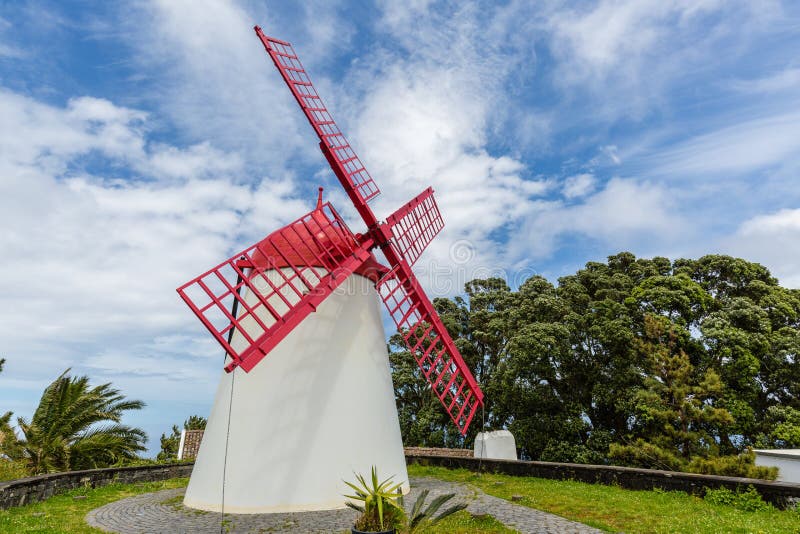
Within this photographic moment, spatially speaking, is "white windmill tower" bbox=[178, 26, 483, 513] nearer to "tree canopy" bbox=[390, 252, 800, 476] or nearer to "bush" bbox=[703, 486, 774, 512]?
"bush" bbox=[703, 486, 774, 512]

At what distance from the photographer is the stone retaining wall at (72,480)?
7.95 m

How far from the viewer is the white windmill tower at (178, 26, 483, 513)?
7805 mm

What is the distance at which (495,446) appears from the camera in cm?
1395

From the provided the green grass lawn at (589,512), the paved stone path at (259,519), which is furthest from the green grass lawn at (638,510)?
the paved stone path at (259,519)

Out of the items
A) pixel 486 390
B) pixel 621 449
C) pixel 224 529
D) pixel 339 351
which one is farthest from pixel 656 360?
pixel 224 529

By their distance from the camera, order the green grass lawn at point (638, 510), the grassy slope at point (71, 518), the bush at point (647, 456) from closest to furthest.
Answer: the green grass lawn at point (638, 510), the grassy slope at point (71, 518), the bush at point (647, 456)

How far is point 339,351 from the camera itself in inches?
347

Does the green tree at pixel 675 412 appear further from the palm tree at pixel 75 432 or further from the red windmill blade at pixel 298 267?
the palm tree at pixel 75 432

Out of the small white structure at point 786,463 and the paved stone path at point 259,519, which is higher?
the small white structure at point 786,463

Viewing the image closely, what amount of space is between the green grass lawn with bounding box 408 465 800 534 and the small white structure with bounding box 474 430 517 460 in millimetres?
3264

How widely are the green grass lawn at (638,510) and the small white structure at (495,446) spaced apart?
3264 millimetres

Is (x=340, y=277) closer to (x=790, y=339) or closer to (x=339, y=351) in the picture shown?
(x=339, y=351)

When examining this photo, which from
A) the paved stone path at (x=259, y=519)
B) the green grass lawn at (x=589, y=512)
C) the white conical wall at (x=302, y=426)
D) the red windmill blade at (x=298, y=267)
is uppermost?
the red windmill blade at (x=298, y=267)

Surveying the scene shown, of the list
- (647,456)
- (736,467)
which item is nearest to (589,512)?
(736,467)
